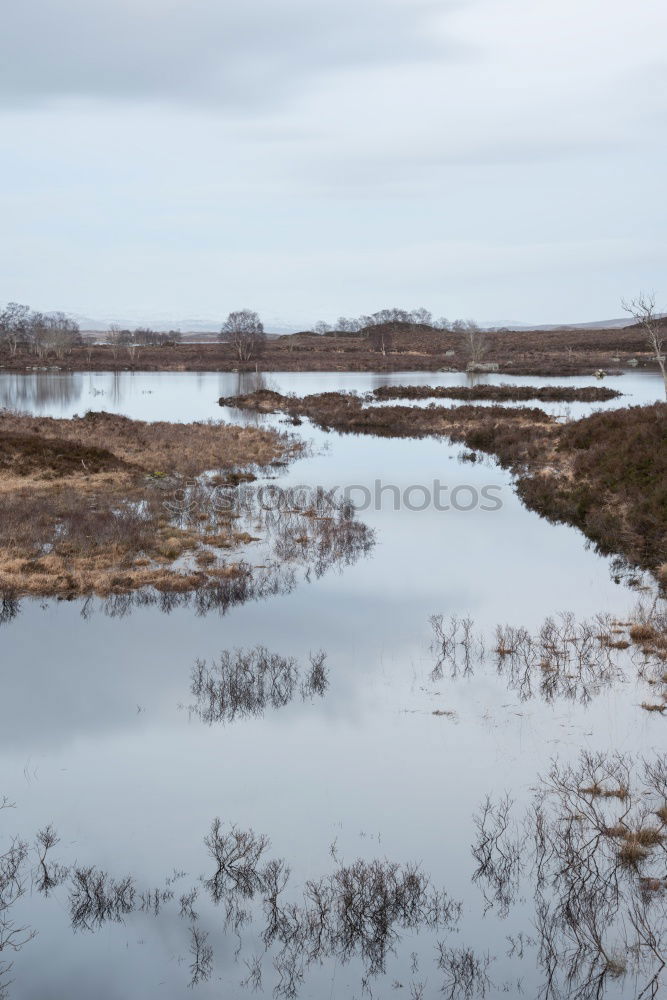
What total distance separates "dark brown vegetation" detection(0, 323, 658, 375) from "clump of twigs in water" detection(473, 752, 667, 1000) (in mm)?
66806

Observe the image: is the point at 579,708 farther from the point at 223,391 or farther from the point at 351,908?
the point at 223,391

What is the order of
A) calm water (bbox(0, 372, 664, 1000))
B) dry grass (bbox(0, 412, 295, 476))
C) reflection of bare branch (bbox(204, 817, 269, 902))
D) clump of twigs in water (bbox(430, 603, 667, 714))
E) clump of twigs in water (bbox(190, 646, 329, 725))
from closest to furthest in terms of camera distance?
1. calm water (bbox(0, 372, 664, 1000))
2. reflection of bare branch (bbox(204, 817, 269, 902))
3. clump of twigs in water (bbox(190, 646, 329, 725))
4. clump of twigs in water (bbox(430, 603, 667, 714))
5. dry grass (bbox(0, 412, 295, 476))

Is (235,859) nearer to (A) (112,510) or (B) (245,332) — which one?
(A) (112,510)

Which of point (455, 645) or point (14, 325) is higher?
point (14, 325)

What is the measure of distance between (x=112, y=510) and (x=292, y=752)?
1161 cm

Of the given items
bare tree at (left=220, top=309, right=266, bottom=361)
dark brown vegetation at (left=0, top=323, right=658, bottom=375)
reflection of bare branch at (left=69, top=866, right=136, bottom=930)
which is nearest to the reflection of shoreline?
dark brown vegetation at (left=0, top=323, right=658, bottom=375)

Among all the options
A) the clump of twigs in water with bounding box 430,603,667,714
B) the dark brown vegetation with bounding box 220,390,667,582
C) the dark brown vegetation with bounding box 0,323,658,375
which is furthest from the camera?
the dark brown vegetation with bounding box 0,323,658,375

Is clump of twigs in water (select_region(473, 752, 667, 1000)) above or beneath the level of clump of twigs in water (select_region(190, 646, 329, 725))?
beneath

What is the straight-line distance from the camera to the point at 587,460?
23.0 metres

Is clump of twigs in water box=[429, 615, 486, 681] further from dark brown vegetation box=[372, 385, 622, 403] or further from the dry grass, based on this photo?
dark brown vegetation box=[372, 385, 622, 403]

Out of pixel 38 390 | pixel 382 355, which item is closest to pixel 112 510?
pixel 38 390

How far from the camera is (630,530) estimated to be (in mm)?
17266

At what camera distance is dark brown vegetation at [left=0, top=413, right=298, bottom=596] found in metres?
14.5

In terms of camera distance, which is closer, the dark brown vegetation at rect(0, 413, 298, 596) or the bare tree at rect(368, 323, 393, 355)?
the dark brown vegetation at rect(0, 413, 298, 596)
